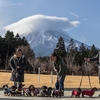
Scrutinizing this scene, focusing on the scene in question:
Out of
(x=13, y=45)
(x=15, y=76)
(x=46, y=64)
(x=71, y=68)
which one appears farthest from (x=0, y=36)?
(x=15, y=76)

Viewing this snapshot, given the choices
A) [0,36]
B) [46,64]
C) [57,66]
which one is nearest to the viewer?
[57,66]

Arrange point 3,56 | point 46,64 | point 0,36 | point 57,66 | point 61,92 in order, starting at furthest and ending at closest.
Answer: point 0,36
point 3,56
point 46,64
point 57,66
point 61,92

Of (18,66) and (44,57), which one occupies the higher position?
(44,57)

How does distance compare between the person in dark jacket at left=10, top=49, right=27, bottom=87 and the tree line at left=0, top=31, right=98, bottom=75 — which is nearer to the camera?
the person in dark jacket at left=10, top=49, right=27, bottom=87

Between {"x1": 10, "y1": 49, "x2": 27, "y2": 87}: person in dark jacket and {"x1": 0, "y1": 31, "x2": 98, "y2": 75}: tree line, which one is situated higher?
{"x1": 0, "y1": 31, "x2": 98, "y2": 75}: tree line

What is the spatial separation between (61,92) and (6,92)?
1880 millimetres

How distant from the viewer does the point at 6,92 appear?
9.78 metres

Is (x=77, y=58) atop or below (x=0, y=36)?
below

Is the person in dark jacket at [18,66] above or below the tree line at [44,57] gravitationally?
below

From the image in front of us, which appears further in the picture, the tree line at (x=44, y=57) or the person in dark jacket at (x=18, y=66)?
the tree line at (x=44, y=57)

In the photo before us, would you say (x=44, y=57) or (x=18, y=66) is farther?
(x=44, y=57)

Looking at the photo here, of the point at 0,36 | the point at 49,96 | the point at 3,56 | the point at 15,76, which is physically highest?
the point at 0,36

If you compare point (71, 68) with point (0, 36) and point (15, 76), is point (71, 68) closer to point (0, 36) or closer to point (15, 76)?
point (0, 36)

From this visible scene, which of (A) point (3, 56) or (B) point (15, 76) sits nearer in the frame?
(B) point (15, 76)
